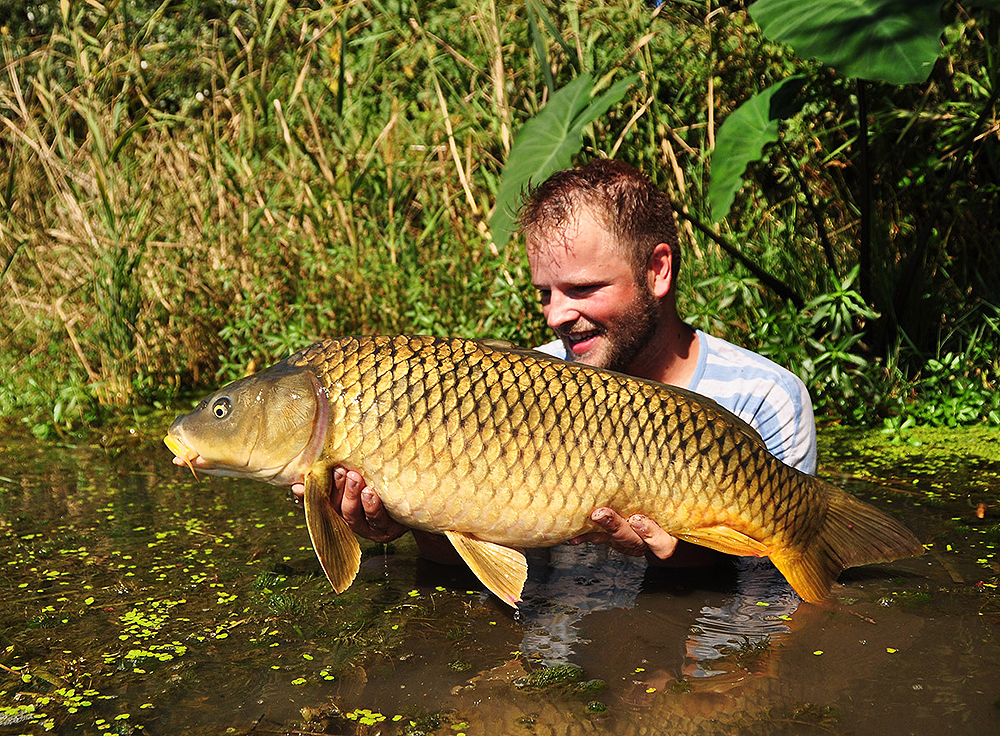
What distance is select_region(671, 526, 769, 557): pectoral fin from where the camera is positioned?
1944 mm

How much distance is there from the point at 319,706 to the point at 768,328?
260cm

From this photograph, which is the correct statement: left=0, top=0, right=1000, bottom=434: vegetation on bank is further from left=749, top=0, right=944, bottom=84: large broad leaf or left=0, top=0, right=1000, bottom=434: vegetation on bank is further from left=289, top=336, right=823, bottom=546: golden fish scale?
left=289, top=336, right=823, bottom=546: golden fish scale

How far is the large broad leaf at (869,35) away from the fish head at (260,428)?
196cm

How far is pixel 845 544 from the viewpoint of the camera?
6.68 ft

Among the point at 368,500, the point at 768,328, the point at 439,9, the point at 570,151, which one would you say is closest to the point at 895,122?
the point at 768,328

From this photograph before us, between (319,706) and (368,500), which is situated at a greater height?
(368,500)

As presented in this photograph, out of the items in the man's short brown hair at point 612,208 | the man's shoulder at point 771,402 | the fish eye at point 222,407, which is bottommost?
the fish eye at point 222,407

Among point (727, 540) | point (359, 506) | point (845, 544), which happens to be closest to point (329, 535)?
point (359, 506)

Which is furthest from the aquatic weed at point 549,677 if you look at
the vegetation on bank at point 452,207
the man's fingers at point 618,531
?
the vegetation on bank at point 452,207

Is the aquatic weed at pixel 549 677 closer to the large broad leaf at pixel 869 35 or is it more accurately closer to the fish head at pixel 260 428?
the fish head at pixel 260 428

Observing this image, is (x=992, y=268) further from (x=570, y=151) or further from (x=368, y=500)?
(x=368, y=500)

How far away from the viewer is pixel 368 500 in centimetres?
197

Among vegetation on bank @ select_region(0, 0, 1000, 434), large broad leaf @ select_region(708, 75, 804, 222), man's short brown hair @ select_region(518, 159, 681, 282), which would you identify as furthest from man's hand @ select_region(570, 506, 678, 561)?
vegetation on bank @ select_region(0, 0, 1000, 434)

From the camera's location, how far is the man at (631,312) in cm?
243
